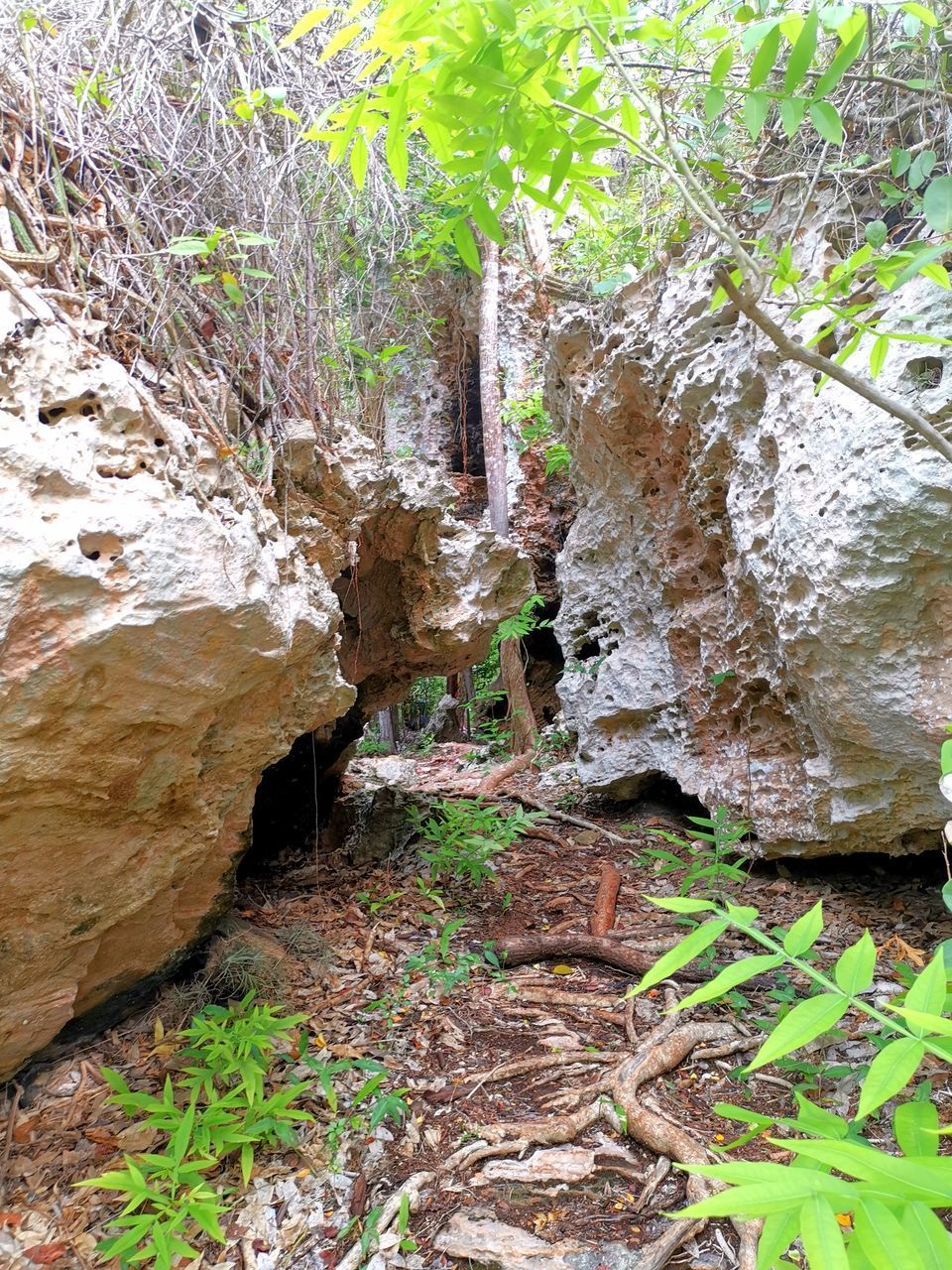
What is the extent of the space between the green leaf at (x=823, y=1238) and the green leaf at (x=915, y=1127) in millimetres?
260

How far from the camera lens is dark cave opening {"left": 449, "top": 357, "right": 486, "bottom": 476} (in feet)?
32.6

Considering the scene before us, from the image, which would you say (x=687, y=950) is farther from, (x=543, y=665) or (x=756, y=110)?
(x=543, y=665)

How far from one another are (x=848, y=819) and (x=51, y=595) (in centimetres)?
330

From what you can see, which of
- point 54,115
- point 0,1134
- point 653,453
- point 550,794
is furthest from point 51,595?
point 550,794

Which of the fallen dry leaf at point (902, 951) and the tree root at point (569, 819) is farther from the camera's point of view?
the tree root at point (569, 819)

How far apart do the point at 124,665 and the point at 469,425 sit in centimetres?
A: 883

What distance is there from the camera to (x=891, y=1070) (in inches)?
31.5

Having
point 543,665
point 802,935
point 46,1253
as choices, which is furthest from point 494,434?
point 802,935

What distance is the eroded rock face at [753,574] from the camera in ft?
8.98

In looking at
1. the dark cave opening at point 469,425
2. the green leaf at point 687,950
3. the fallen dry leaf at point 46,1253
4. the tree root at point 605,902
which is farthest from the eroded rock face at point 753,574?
the dark cave opening at point 469,425

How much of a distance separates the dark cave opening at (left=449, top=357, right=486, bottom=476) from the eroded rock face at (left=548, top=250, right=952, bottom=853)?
→ 15.3ft

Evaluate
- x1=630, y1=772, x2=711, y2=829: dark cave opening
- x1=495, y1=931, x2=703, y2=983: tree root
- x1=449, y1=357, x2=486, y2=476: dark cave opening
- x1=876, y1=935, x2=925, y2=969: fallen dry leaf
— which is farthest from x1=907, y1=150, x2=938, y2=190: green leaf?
x1=449, y1=357, x2=486, y2=476: dark cave opening

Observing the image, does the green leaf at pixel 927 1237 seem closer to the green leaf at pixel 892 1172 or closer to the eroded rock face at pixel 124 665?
the green leaf at pixel 892 1172

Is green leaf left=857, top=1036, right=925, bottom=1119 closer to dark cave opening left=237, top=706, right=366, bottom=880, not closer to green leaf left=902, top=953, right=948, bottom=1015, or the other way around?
green leaf left=902, top=953, right=948, bottom=1015
